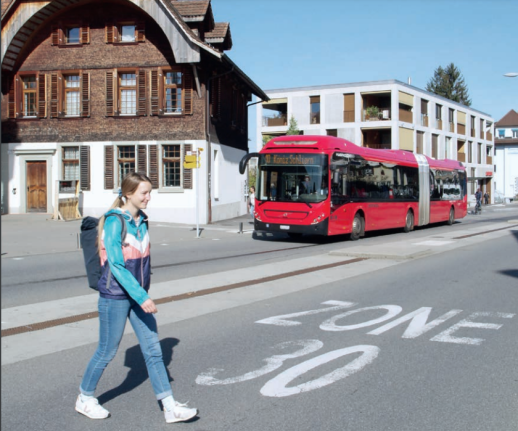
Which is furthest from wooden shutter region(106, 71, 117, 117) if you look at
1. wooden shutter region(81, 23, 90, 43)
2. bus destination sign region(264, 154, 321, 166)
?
bus destination sign region(264, 154, 321, 166)

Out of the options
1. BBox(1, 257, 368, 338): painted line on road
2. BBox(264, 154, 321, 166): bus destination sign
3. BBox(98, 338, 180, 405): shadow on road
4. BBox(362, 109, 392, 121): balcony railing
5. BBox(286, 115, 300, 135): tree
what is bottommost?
BBox(98, 338, 180, 405): shadow on road

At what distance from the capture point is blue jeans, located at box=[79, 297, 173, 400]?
4457 mm

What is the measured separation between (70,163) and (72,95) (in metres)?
3.25

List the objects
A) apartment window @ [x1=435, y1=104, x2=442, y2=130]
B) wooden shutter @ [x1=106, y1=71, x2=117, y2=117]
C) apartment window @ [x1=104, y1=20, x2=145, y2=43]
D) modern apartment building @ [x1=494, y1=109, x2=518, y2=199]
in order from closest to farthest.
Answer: apartment window @ [x1=104, y1=20, x2=145, y2=43] → wooden shutter @ [x1=106, y1=71, x2=117, y2=117] → apartment window @ [x1=435, y1=104, x2=442, y2=130] → modern apartment building @ [x1=494, y1=109, x2=518, y2=199]

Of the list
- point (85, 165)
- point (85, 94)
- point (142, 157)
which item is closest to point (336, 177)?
point (142, 157)

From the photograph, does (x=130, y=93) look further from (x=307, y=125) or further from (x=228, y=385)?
(x=307, y=125)

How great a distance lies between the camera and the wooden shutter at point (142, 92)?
29.6m

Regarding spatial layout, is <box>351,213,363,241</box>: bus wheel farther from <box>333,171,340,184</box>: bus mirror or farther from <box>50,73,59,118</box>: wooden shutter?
<box>50,73,59,118</box>: wooden shutter

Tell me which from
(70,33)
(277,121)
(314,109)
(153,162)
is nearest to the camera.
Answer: (153,162)

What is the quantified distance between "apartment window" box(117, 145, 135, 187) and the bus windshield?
10875mm

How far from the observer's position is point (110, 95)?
98.2 ft

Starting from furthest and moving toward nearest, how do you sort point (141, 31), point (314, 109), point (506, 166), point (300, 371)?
1. point (506, 166)
2. point (314, 109)
3. point (141, 31)
4. point (300, 371)

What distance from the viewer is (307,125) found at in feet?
202

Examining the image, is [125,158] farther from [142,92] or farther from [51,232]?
[51,232]
